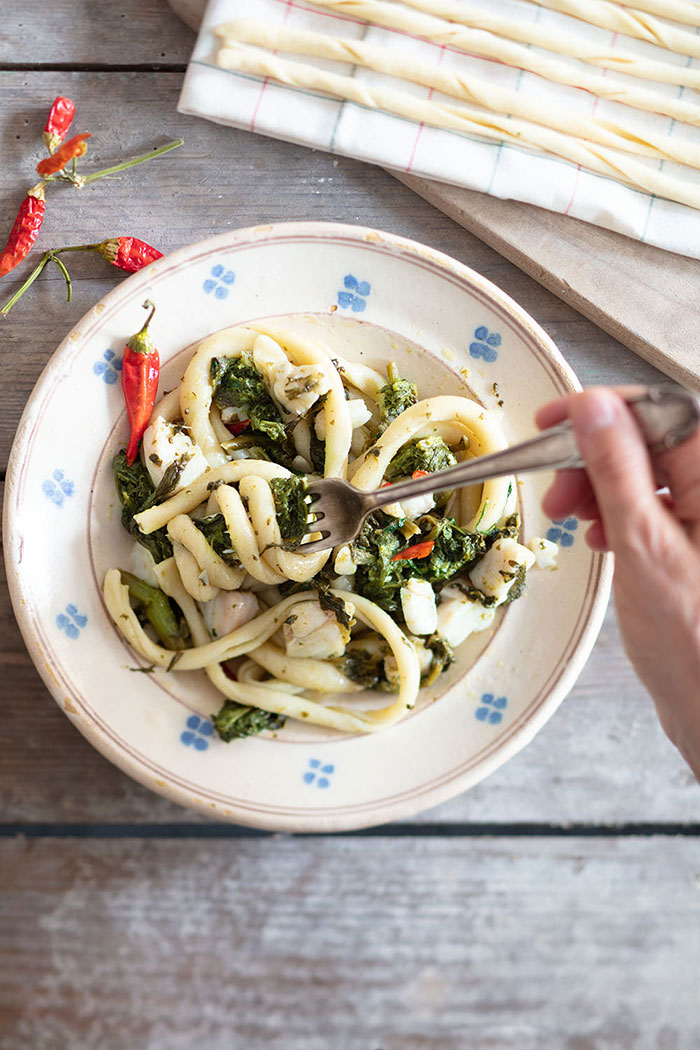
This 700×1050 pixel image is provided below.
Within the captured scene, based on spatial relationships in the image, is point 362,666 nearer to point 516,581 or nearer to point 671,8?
point 516,581

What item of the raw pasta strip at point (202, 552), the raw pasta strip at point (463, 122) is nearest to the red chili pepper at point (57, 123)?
the raw pasta strip at point (463, 122)

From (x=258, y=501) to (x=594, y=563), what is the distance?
3.04 ft

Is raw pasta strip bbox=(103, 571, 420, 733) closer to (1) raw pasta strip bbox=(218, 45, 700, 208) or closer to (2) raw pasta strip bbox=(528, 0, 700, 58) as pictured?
(1) raw pasta strip bbox=(218, 45, 700, 208)

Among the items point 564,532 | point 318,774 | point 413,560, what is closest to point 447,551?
point 413,560

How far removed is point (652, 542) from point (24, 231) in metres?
2.11

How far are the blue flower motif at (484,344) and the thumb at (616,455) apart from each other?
0.79 metres

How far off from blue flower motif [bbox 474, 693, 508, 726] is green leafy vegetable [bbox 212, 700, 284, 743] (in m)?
0.54

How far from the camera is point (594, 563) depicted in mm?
2232

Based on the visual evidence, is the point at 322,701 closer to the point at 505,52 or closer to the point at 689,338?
the point at 689,338

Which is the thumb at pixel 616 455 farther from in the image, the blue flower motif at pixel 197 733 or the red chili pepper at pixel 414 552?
the blue flower motif at pixel 197 733

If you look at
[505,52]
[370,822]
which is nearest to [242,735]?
[370,822]

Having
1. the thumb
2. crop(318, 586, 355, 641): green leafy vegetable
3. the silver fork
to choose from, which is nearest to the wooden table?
crop(318, 586, 355, 641): green leafy vegetable

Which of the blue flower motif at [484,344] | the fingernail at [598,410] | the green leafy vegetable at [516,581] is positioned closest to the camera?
the fingernail at [598,410]

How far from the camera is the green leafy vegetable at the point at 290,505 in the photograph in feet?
7.17
